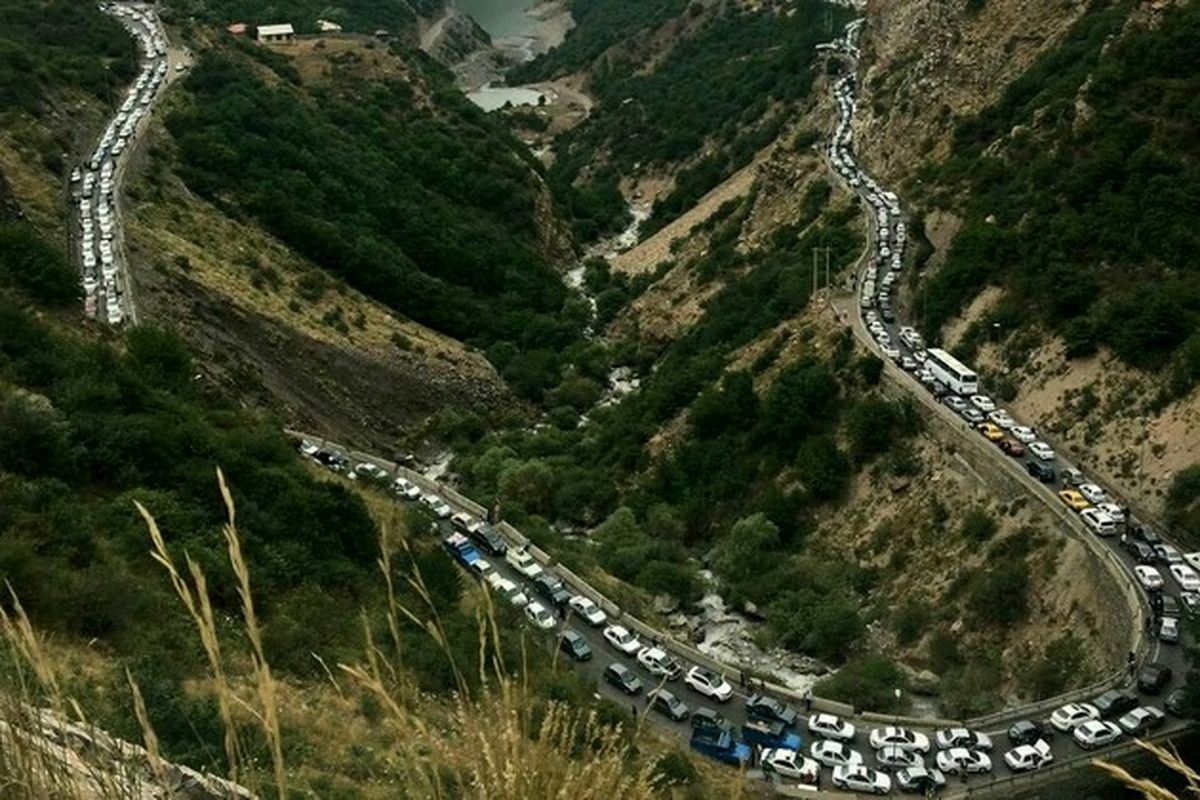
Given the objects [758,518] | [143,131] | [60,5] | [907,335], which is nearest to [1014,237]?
[907,335]

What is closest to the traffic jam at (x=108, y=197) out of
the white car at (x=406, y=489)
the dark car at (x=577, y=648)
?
the white car at (x=406, y=489)

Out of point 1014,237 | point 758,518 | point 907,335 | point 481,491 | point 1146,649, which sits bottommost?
point 481,491

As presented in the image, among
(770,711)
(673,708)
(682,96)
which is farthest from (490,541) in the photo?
(682,96)

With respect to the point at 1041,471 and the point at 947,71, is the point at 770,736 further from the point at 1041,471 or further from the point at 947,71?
the point at 947,71

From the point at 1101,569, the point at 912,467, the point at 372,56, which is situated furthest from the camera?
the point at 372,56

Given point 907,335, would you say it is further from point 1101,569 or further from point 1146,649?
point 1146,649

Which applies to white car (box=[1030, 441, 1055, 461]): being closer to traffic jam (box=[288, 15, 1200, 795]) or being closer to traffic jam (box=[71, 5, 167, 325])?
traffic jam (box=[288, 15, 1200, 795])
